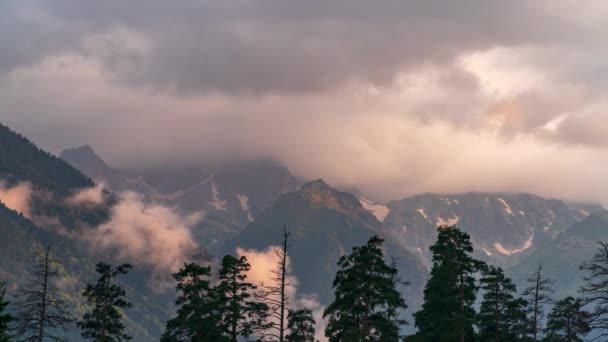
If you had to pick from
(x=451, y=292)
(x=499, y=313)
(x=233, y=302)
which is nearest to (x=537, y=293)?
(x=451, y=292)

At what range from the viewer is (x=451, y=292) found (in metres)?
93.9

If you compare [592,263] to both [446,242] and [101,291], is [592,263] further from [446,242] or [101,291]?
[101,291]

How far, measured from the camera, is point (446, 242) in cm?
9606

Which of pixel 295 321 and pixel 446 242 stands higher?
pixel 446 242

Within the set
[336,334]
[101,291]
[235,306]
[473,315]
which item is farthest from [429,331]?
[101,291]

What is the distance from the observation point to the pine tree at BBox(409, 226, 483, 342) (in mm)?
91812

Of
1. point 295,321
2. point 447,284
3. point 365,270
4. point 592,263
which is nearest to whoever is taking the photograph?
point 592,263

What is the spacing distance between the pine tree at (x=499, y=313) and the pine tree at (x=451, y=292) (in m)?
11.7

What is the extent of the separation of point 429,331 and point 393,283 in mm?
10608

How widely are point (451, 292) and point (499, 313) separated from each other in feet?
62.8

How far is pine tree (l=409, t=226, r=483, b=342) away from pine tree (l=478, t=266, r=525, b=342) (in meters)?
11.7

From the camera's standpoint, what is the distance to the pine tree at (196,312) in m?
88.4

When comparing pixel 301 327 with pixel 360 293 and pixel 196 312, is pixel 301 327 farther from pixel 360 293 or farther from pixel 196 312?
pixel 360 293

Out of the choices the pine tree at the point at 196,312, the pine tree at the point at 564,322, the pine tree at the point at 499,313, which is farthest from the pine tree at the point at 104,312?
the pine tree at the point at 564,322
